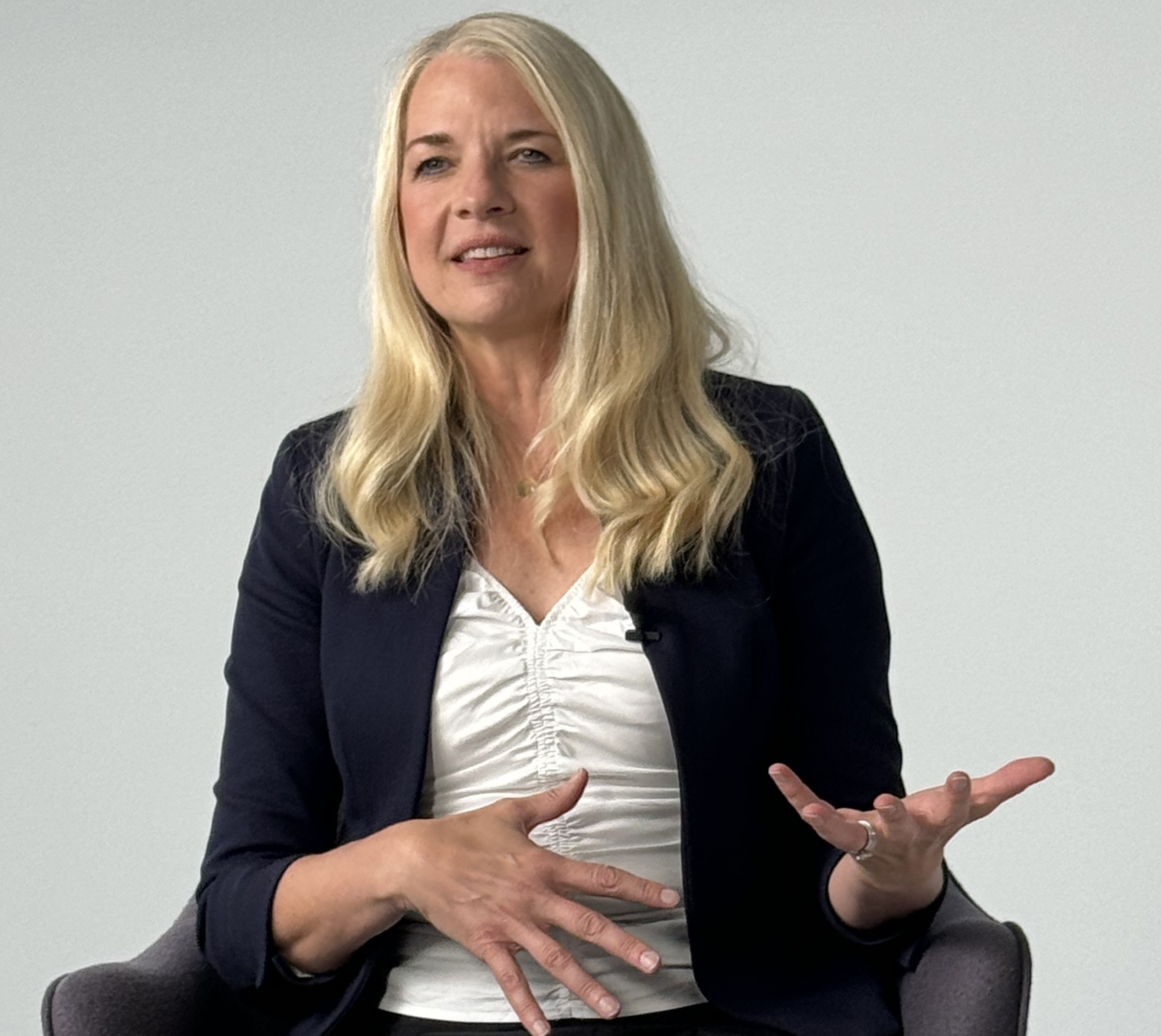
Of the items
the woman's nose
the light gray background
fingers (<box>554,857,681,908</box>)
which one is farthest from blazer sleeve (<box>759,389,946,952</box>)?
the light gray background

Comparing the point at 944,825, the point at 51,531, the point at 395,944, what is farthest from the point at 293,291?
the point at 944,825

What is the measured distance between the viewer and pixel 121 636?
3600 mm

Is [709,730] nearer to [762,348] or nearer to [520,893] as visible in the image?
[520,893]

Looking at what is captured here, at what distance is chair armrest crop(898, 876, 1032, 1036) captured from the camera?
5.80 feet

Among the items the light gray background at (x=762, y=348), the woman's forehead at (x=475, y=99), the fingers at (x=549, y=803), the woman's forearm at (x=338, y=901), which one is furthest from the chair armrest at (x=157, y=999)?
the light gray background at (x=762, y=348)

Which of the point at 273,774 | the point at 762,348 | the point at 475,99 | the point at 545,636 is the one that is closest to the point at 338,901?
the point at 273,774

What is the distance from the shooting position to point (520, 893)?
1690 millimetres

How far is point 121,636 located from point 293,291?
0.68m

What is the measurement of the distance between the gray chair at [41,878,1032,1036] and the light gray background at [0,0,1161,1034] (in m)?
1.46

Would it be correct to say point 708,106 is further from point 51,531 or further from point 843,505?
point 843,505

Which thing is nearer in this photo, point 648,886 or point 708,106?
point 648,886

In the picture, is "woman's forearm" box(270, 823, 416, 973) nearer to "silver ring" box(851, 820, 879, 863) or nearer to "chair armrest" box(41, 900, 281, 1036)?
"chair armrest" box(41, 900, 281, 1036)

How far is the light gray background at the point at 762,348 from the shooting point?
334 cm

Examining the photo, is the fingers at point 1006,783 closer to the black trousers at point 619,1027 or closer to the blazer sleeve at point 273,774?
the black trousers at point 619,1027
